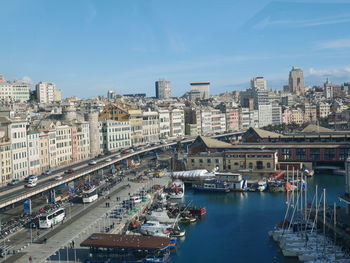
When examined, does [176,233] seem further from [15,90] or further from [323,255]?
[15,90]

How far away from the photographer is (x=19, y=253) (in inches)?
650

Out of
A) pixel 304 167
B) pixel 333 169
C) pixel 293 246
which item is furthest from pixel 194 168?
pixel 293 246

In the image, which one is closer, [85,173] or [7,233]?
[7,233]

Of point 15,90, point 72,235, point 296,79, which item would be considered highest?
point 296,79

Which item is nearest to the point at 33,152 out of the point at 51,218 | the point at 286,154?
the point at 51,218

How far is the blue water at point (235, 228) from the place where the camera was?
18.3 meters

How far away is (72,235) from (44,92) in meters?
65.4

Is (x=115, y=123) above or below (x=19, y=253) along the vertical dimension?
above

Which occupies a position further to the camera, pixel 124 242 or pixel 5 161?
pixel 5 161

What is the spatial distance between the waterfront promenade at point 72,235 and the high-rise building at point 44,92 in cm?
5747

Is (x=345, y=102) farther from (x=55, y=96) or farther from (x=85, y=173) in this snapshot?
(x=85, y=173)

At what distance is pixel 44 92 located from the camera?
80938mm

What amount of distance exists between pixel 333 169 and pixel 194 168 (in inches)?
374

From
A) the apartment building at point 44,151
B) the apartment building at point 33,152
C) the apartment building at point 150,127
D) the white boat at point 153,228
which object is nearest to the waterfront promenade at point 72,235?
the white boat at point 153,228
